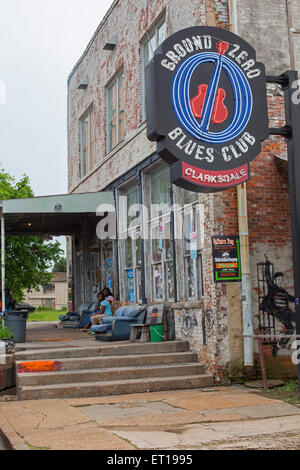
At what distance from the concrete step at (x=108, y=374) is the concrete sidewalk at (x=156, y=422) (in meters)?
0.75

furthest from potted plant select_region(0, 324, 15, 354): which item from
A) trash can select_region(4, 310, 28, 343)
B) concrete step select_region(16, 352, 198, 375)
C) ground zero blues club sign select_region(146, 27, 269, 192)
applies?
ground zero blues club sign select_region(146, 27, 269, 192)

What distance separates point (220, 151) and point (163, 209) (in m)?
5.34

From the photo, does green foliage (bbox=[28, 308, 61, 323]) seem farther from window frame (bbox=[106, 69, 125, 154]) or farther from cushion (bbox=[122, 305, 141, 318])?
cushion (bbox=[122, 305, 141, 318])

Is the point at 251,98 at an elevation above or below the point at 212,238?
above

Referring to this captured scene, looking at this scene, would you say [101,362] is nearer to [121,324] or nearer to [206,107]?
[121,324]

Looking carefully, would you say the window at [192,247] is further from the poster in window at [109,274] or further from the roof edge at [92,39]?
the roof edge at [92,39]

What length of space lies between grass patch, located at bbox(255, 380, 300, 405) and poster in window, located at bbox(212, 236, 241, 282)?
1997 mm

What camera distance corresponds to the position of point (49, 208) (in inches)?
599

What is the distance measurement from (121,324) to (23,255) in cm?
1928

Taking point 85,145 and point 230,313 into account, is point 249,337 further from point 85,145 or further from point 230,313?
point 85,145

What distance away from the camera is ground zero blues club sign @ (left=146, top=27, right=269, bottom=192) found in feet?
27.0

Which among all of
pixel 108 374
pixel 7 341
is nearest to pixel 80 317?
pixel 7 341
